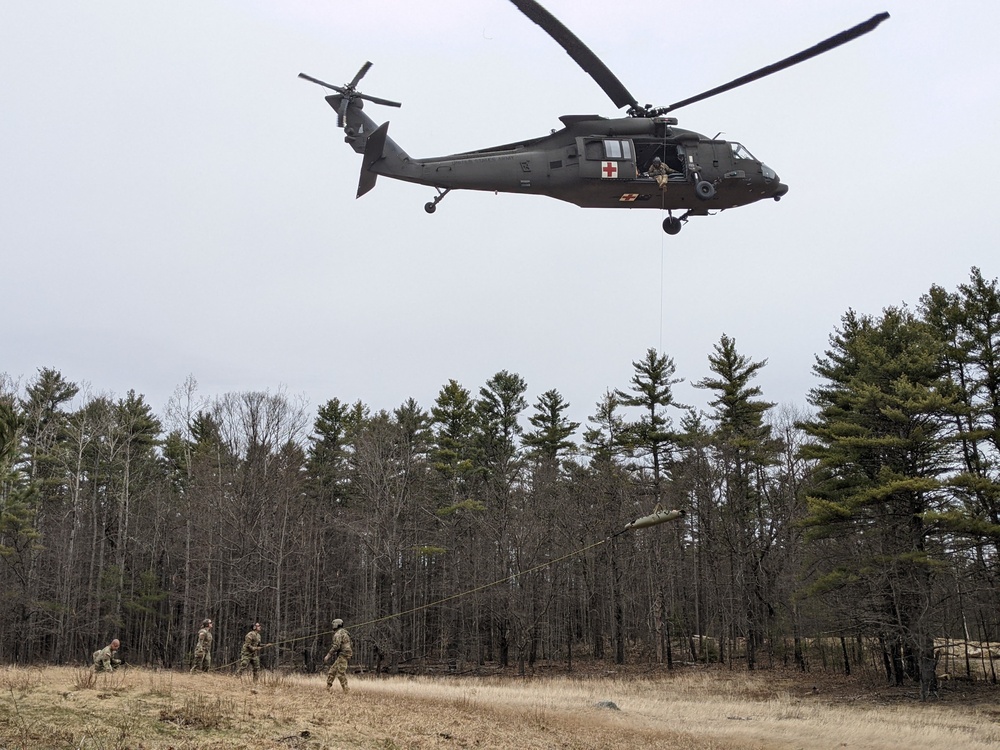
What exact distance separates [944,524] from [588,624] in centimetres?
3135

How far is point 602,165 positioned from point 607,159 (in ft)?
0.56

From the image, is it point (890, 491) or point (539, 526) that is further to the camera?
point (539, 526)

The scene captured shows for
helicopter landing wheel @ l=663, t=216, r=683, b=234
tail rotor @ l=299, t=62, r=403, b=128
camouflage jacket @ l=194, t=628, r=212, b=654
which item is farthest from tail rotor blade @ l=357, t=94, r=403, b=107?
camouflage jacket @ l=194, t=628, r=212, b=654

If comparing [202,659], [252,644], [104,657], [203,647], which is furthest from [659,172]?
[104,657]

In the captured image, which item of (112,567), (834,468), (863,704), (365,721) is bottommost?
(863,704)

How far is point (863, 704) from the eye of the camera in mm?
26859

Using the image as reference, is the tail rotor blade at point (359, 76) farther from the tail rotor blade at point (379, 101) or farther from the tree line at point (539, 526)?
the tree line at point (539, 526)

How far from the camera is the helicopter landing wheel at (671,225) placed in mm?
18781

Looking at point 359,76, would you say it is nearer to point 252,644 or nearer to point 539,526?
point 252,644

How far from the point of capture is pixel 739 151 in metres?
18.8

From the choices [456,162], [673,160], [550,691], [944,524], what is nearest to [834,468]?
[944,524]

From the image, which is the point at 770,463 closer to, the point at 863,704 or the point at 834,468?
the point at 834,468

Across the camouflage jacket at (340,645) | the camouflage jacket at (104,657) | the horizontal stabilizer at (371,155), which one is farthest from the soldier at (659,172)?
the camouflage jacket at (104,657)

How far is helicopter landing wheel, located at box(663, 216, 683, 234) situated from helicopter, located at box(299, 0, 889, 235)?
0.9 inches
